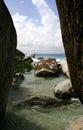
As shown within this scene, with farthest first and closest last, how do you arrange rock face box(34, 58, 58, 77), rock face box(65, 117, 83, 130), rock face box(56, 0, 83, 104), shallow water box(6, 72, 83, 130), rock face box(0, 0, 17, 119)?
rock face box(34, 58, 58, 77) → shallow water box(6, 72, 83, 130) → rock face box(0, 0, 17, 119) → rock face box(65, 117, 83, 130) → rock face box(56, 0, 83, 104)

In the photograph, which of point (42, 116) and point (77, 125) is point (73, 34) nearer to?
point (77, 125)

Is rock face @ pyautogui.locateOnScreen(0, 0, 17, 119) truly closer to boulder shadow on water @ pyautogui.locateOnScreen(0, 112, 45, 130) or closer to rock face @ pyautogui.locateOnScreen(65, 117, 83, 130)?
boulder shadow on water @ pyautogui.locateOnScreen(0, 112, 45, 130)

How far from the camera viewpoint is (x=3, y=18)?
17.4ft

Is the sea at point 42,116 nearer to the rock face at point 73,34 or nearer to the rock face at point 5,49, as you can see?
the rock face at point 5,49

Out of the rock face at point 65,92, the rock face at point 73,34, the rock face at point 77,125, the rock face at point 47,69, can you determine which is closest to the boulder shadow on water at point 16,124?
the rock face at point 77,125

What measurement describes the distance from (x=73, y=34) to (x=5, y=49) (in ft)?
10.5

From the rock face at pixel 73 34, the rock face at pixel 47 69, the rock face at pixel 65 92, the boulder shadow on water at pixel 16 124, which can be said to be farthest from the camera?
the rock face at pixel 47 69

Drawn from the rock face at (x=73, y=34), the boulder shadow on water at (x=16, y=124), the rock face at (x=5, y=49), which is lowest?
the boulder shadow on water at (x=16, y=124)

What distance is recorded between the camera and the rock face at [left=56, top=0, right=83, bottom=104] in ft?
8.64

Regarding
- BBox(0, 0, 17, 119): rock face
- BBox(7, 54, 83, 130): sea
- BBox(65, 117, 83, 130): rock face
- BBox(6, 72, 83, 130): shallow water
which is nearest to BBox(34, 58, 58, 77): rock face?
BBox(7, 54, 83, 130): sea

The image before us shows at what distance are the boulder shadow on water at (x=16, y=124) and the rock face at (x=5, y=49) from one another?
26cm

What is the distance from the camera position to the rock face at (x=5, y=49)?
17.4ft

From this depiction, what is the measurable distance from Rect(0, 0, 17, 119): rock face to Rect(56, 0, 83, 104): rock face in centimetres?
261

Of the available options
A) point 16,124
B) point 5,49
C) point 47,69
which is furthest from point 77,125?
point 47,69
